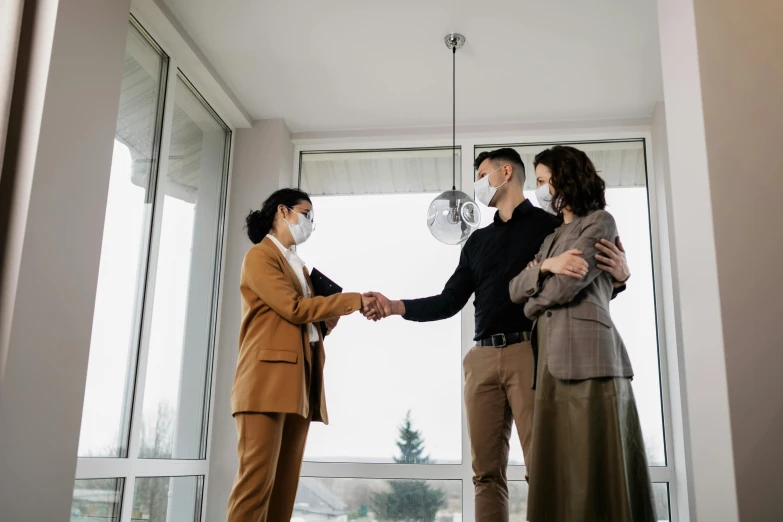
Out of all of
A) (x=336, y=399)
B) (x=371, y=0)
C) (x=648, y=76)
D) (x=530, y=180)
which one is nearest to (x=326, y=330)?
(x=336, y=399)

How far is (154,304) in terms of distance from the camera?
3.35m

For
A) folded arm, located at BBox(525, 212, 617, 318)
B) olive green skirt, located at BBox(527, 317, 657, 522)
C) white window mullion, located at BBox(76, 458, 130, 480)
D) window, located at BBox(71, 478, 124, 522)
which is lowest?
window, located at BBox(71, 478, 124, 522)

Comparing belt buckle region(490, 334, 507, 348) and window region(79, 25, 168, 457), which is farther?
window region(79, 25, 168, 457)

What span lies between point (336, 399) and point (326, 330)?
1.15m

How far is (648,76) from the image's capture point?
3709 millimetres

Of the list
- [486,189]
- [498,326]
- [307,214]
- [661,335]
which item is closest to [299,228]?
[307,214]

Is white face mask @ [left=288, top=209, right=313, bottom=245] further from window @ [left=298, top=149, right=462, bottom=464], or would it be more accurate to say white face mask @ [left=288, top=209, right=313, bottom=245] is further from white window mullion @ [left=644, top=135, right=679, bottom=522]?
white window mullion @ [left=644, top=135, right=679, bottom=522]

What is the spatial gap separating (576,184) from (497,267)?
0.58 metres

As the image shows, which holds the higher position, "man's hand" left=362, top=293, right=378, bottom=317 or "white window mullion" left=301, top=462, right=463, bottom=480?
"man's hand" left=362, top=293, right=378, bottom=317

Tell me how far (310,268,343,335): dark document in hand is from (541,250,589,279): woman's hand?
1.15m

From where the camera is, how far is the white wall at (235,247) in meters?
3.82

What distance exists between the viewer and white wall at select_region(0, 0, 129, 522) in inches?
76.1

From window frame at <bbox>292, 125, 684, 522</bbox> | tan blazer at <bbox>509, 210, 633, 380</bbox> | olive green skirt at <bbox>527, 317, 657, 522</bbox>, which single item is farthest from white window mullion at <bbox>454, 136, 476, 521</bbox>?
olive green skirt at <bbox>527, 317, 657, 522</bbox>

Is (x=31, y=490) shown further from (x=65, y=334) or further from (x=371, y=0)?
(x=371, y=0)
